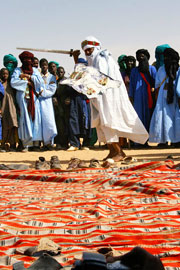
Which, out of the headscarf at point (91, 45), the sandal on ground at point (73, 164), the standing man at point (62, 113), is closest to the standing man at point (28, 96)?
the standing man at point (62, 113)

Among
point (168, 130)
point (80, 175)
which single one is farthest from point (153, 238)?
point (168, 130)

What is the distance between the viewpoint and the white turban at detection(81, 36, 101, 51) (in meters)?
8.13

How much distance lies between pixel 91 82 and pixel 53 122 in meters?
4.31

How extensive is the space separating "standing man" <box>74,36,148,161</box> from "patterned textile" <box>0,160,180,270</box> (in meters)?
2.18

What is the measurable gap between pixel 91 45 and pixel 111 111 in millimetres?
1107

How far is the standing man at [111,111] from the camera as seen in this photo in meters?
7.80

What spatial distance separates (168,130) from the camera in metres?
10.5

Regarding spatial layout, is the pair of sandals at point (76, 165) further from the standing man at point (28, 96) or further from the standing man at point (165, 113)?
the standing man at point (28, 96)

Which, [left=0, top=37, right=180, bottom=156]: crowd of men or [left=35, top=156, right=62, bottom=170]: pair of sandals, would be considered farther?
[left=0, top=37, right=180, bottom=156]: crowd of men

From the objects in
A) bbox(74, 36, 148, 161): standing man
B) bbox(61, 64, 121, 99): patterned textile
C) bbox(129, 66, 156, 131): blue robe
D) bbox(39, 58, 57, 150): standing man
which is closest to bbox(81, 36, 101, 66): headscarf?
bbox(74, 36, 148, 161): standing man

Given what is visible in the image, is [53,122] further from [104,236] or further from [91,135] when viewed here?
Result: [104,236]

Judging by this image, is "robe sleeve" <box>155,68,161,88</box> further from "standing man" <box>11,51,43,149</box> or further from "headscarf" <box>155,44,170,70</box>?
"standing man" <box>11,51,43,149</box>

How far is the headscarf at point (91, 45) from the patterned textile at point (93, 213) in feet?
9.39

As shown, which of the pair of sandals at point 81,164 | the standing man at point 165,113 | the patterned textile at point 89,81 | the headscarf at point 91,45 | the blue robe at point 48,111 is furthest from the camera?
the blue robe at point 48,111
